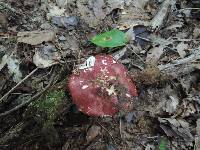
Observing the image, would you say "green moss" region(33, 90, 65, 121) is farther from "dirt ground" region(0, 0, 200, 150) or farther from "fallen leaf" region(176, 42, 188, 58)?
"fallen leaf" region(176, 42, 188, 58)

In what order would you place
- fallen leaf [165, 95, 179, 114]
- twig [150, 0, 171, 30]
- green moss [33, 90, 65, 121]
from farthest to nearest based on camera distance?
1. twig [150, 0, 171, 30]
2. fallen leaf [165, 95, 179, 114]
3. green moss [33, 90, 65, 121]

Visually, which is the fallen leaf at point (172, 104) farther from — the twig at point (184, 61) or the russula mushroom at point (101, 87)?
the russula mushroom at point (101, 87)

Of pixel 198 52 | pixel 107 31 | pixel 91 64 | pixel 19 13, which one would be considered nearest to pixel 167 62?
pixel 198 52

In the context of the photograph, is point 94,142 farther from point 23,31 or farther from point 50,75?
point 23,31

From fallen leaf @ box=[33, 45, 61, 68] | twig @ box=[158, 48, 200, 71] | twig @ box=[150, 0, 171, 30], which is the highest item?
twig @ box=[150, 0, 171, 30]

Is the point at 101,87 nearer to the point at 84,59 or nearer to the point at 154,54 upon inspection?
the point at 84,59

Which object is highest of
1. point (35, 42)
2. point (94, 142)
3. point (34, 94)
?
point (35, 42)

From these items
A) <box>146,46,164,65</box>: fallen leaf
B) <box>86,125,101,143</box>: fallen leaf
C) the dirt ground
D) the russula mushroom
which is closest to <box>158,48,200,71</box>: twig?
the dirt ground
